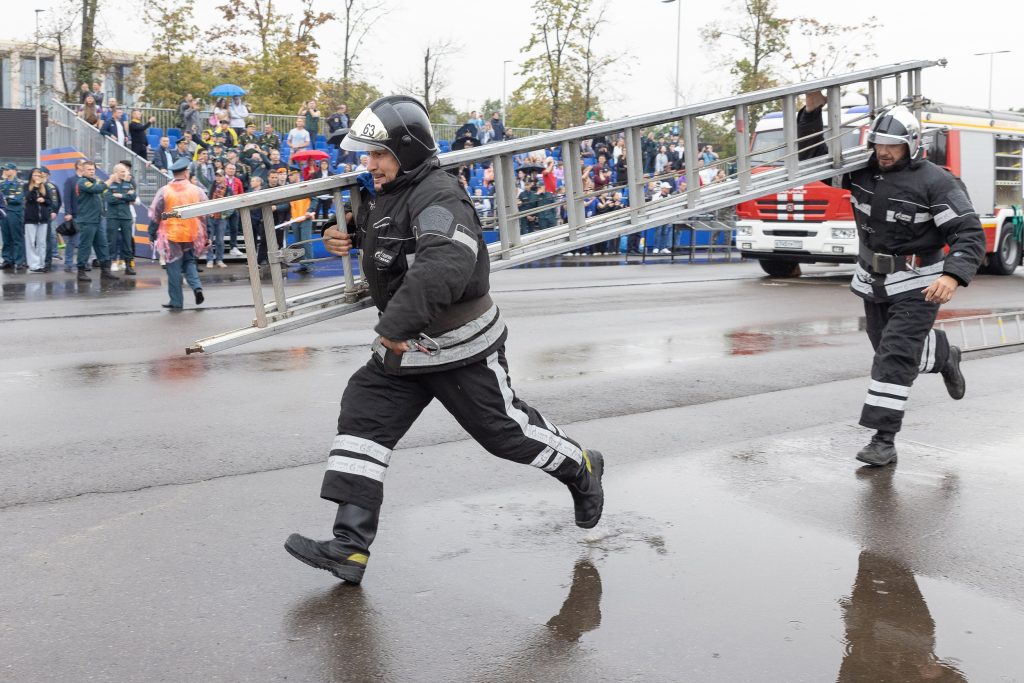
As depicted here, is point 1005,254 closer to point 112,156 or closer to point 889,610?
point 112,156

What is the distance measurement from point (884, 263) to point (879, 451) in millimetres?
998

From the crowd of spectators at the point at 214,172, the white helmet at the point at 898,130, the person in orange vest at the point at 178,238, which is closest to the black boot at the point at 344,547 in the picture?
the white helmet at the point at 898,130

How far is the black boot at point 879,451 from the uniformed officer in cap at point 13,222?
1617 centimetres

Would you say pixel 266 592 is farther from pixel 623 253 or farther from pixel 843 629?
pixel 623 253

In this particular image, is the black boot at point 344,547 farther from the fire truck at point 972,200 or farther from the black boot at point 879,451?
the fire truck at point 972,200

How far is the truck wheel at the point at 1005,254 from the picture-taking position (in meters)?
20.8

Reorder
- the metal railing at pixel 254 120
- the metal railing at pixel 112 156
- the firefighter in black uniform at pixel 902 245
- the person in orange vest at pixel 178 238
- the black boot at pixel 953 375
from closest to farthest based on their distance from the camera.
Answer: the firefighter in black uniform at pixel 902 245
the black boot at pixel 953 375
the person in orange vest at pixel 178 238
the metal railing at pixel 112 156
the metal railing at pixel 254 120

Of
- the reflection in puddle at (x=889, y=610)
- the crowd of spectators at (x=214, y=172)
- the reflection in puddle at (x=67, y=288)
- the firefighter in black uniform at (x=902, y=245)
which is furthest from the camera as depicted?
the crowd of spectators at (x=214, y=172)

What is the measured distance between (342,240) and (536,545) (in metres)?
1.50

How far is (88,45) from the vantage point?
31141 mm

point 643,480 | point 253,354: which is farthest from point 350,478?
point 253,354

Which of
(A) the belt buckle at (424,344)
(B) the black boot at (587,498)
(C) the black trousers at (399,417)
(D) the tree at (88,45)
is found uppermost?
(D) the tree at (88,45)

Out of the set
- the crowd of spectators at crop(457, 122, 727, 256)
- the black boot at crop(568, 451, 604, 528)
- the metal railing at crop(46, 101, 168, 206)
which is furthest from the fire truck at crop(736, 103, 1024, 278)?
the black boot at crop(568, 451, 604, 528)

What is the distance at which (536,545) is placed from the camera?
4582 millimetres
